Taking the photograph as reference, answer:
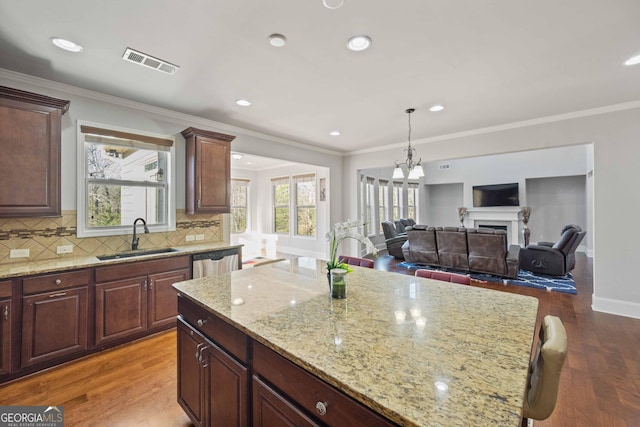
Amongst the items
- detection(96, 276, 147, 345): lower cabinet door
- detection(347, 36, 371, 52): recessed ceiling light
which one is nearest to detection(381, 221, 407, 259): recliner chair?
detection(347, 36, 371, 52): recessed ceiling light

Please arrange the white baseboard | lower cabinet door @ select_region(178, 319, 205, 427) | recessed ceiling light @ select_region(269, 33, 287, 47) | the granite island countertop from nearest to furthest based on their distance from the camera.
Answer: lower cabinet door @ select_region(178, 319, 205, 427), recessed ceiling light @ select_region(269, 33, 287, 47), the granite island countertop, the white baseboard

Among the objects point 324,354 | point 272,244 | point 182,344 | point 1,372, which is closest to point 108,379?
point 1,372

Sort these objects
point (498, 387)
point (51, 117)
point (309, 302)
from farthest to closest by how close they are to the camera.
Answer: point (51, 117), point (309, 302), point (498, 387)

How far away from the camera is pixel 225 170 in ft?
12.6

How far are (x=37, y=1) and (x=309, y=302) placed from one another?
2.48 metres

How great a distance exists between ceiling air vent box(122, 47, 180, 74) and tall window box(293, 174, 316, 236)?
5.05m

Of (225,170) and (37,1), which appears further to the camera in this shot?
(225,170)

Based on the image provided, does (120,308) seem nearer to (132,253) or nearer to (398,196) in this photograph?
(132,253)

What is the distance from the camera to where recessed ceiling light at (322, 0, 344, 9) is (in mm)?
1703

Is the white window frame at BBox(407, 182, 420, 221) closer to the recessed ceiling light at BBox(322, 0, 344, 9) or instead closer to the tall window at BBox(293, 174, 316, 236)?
the tall window at BBox(293, 174, 316, 236)

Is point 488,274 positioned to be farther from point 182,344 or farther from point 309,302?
point 182,344

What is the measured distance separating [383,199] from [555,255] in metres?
4.85

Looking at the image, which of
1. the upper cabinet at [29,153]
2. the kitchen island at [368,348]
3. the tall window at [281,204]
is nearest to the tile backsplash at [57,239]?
the upper cabinet at [29,153]

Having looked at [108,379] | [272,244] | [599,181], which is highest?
[599,181]
